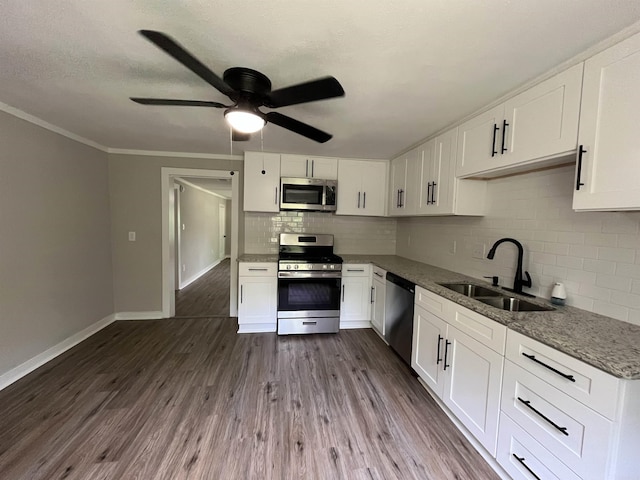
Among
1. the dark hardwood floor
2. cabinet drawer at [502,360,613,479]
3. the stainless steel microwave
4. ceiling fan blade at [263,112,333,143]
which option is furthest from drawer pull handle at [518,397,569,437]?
the dark hardwood floor

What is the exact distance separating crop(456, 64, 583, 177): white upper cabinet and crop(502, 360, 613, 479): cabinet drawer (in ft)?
4.01

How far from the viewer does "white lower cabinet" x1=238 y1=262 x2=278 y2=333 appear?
10.7 ft

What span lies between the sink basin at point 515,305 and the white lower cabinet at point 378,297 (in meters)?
1.20

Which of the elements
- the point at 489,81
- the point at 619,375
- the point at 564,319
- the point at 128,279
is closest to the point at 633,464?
the point at 619,375

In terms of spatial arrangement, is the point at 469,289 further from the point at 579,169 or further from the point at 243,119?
the point at 243,119

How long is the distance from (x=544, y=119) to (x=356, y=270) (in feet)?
7.65

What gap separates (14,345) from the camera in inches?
88.9

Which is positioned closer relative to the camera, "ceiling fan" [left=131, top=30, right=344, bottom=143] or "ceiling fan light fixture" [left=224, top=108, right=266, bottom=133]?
"ceiling fan" [left=131, top=30, right=344, bottom=143]

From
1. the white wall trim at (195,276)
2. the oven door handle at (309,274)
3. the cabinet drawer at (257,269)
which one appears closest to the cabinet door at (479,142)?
the oven door handle at (309,274)

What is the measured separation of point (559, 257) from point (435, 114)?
1.37m

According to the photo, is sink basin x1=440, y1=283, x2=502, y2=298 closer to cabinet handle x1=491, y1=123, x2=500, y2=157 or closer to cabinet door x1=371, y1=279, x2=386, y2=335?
cabinet door x1=371, y1=279, x2=386, y2=335

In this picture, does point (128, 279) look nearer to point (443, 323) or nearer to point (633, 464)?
point (443, 323)

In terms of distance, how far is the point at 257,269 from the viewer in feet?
10.8

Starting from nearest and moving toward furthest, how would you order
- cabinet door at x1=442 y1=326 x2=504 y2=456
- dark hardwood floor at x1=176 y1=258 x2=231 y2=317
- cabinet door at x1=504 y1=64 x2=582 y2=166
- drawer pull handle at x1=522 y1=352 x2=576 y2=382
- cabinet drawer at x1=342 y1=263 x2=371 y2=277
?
drawer pull handle at x1=522 y1=352 x2=576 y2=382 → cabinet door at x1=504 y1=64 x2=582 y2=166 → cabinet door at x1=442 y1=326 x2=504 y2=456 → cabinet drawer at x1=342 y1=263 x2=371 y2=277 → dark hardwood floor at x1=176 y1=258 x2=231 y2=317
